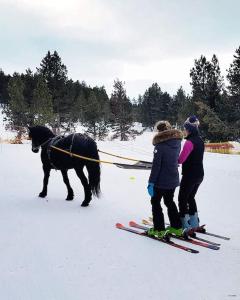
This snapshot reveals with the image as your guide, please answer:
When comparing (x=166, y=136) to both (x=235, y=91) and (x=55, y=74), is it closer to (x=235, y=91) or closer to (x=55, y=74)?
(x=235, y=91)

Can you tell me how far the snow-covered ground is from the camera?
3.71 m

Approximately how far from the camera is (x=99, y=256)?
184 inches

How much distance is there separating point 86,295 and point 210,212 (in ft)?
18.2

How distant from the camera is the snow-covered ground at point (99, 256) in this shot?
3.71m

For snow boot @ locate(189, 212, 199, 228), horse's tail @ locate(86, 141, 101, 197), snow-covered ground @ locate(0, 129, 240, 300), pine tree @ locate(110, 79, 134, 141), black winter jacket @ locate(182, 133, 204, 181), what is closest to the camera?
snow-covered ground @ locate(0, 129, 240, 300)

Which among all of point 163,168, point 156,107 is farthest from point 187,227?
point 156,107

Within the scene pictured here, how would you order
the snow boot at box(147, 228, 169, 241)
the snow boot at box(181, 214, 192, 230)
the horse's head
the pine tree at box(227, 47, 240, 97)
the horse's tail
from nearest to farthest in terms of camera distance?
the snow boot at box(147, 228, 169, 241)
the snow boot at box(181, 214, 192, 230)
the horse's tail
the horse's head
the pine tree at box(227, 47, 240, 97)

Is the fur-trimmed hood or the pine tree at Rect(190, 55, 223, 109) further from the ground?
the pine tree at Rect(190, 55, 223, 109)

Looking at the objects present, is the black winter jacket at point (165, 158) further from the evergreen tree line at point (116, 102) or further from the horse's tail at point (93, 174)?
the evergreen tree line at point (116, 102)

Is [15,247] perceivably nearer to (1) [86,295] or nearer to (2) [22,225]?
(2) [22,225]

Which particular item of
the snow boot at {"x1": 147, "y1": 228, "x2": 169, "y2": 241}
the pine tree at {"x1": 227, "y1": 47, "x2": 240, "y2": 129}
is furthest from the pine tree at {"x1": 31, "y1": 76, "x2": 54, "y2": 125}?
the snow boot at {"x1": 147, "y1": 228, "x2": 169, "y2": 241}

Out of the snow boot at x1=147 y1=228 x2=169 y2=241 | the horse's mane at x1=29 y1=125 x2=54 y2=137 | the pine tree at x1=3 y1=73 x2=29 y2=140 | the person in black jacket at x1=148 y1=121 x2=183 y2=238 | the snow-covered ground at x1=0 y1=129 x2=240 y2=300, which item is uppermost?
the pine tree at x1=3 y1=73 x2=29 y2=140

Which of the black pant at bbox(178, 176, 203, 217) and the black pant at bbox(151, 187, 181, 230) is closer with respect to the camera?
the black pant at bbox(151, 187, 181, 230)

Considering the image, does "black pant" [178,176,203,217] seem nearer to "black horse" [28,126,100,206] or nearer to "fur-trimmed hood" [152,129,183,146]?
"fur-trimmed hood" [152,129,183,146]
